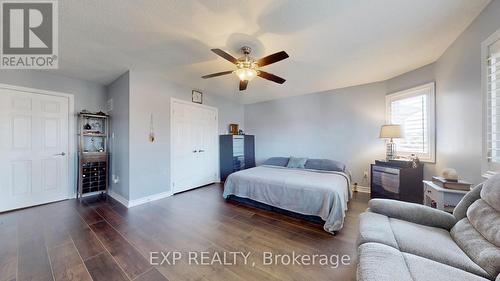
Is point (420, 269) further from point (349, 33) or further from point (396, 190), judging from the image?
point (396, 190)

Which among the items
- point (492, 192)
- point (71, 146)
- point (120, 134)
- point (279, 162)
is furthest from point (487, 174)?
point (71, 146)

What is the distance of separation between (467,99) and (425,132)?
105cm

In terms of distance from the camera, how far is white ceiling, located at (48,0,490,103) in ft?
5.42

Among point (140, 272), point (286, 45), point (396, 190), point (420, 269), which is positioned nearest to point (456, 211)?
point (420, 269)

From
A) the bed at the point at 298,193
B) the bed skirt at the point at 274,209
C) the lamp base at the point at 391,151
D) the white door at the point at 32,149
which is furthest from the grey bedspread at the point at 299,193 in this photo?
the white door at the point at 32,149

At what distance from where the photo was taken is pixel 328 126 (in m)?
4.34

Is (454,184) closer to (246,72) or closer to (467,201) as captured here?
(467,201)

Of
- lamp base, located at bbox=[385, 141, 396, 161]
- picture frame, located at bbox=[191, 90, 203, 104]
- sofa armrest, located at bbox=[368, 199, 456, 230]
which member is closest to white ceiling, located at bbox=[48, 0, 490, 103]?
picture frame, located at bbox=[191, 90, 203, 104]

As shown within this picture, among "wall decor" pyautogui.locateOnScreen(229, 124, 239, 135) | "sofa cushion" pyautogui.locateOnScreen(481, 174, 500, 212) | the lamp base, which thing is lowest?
"sofa cushion" pyautogui.locateOnScreen(481, 174, 500, 212)

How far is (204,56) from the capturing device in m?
2.56

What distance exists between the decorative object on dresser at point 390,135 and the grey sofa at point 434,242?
6.06ft

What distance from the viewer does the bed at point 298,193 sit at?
2320 millimetres

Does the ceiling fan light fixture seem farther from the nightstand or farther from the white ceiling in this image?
the nightstand

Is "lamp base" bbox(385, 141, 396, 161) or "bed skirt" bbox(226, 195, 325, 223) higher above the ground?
"lamp base" bbox(385, 141, 396, 161)
